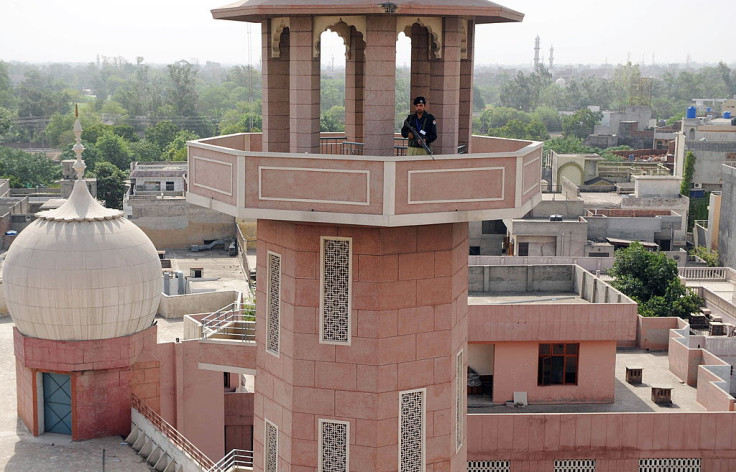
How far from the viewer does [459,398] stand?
15.6 m

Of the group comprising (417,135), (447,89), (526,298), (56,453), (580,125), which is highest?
(447,89)

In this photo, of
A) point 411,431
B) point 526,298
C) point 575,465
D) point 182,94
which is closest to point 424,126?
point 411,431

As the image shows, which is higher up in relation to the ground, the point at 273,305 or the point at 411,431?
the point at 273,305

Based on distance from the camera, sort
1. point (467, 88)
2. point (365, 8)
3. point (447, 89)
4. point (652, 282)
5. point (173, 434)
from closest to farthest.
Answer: point (365, 8) → point (447, 89) → point (467, 88) → point (173, 434) → point (652, 282)

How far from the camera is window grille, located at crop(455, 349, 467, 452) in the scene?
15.4 meters

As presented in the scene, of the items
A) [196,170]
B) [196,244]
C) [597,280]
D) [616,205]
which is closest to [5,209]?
[196,244]

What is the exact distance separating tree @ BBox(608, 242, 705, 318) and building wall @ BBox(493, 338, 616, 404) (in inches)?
375

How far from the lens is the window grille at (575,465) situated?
29.2 meters

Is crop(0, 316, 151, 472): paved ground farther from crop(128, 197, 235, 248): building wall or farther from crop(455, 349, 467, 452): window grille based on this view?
crop(128, 197, 235, 248): building wall

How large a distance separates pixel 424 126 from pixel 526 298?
2383cm

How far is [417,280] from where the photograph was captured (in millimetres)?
14336

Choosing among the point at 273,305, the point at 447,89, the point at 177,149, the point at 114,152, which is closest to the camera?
the point at 447,89

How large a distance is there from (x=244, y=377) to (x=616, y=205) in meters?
39.1

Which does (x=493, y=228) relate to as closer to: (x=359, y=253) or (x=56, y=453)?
(x=56, y=453)
